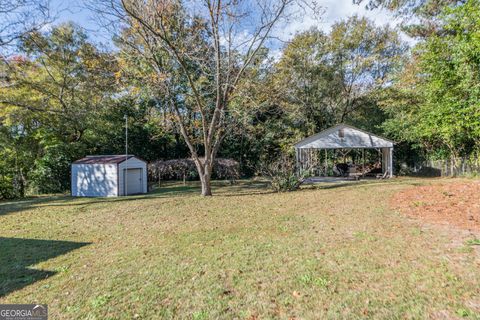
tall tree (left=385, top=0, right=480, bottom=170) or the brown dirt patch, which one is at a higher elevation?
tall tree (left=385, top=0, right=480, bottom=170)

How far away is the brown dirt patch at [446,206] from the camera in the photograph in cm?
620

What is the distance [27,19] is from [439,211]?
15.1 meters

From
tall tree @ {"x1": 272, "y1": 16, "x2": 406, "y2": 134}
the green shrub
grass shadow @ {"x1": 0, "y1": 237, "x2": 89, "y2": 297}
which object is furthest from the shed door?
tall tree @ {"x1": 272, "y1": 16, "x2": 406, "y2": 134}

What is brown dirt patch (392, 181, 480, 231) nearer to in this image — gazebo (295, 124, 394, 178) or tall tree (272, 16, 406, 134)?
gazebo (295, 124, 394, 178)

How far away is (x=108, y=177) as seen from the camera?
13711mm

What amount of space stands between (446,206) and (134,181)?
1330cm

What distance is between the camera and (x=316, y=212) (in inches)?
314

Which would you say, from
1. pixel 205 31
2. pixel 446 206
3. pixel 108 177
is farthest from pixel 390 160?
pixel 108 177

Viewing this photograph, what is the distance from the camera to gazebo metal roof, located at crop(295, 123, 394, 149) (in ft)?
57.1

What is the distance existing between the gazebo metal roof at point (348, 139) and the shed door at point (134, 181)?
1061 cm

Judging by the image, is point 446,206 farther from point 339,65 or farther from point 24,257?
point 339,65

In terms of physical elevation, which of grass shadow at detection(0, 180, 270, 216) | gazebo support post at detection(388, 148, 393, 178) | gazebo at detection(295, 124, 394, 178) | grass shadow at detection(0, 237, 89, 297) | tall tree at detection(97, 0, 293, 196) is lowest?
grass shadow at detection(0, 237, 89, 297)

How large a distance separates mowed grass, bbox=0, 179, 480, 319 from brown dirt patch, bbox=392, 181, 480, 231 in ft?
2.08

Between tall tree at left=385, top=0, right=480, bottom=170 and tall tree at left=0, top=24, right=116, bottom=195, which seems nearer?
tall tree at left=385, top=0, right=480, bottom=170
